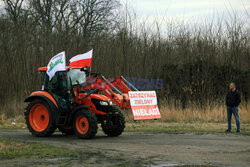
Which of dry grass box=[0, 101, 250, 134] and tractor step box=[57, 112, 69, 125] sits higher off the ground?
tractor step box=[57, 112, 69, 125]

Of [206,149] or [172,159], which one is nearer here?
[172,159]

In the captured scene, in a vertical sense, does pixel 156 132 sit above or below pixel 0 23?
below

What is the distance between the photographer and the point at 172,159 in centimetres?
862

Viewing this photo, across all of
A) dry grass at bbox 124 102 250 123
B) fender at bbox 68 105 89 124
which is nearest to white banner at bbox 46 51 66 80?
fender at bbox 68 105 89 124

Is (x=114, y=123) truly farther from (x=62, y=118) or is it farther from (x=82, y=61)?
(x=82, y=61)

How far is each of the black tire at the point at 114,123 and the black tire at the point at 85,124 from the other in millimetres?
654

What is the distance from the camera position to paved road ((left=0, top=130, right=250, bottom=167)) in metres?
8.59

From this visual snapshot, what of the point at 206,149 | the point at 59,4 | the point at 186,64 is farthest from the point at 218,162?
the point at 59,4

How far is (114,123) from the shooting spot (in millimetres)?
12820

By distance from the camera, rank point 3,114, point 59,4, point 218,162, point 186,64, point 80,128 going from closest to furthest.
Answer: point 218,162
point 80,128
point 3,114
point 186,64
point 59,4

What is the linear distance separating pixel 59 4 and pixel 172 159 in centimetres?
3251

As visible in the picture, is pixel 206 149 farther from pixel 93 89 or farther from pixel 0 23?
pixel 0 23

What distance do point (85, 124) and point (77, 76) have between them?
68.3 inches

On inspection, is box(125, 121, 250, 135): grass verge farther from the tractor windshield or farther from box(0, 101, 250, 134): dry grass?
the tractor windshield
